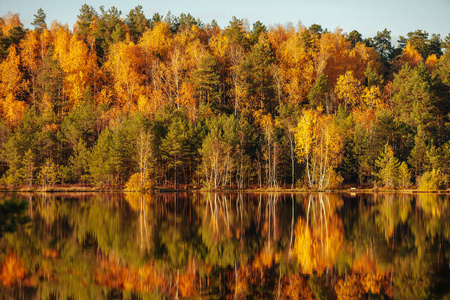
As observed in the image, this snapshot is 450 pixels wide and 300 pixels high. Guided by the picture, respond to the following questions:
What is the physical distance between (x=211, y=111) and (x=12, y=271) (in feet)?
182

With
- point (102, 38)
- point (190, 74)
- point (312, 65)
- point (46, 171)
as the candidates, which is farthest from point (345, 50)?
point (46, 171)

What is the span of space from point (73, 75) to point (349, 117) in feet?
155

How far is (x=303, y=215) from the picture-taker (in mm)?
31703

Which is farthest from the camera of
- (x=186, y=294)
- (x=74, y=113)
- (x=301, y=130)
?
(x=74, y=113)

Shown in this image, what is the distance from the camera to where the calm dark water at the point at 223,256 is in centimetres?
1444

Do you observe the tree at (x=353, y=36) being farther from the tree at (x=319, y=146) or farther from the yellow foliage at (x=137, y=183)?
the yellow foliage at (x=137, y=183)

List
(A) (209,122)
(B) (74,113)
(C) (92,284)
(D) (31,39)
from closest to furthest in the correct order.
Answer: (C) (92,284)
(A) (209,122)
(B) (74,113)
(D) (31,39)

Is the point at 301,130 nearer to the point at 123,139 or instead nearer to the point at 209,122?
the point at 209,122

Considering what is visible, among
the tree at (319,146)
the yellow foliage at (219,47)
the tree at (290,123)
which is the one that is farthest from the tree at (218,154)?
the yellow foliage at (219,47)

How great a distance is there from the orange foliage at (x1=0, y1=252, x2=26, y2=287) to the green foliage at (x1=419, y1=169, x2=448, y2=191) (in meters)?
52.4

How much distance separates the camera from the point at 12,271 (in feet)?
55.2

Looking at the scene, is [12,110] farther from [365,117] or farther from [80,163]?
[365,117]

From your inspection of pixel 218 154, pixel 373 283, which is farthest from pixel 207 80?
pixel 373 283

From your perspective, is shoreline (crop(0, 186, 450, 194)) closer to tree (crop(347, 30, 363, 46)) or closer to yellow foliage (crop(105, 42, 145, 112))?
Result: yellow foliage (crop(105, 42, 145, 112))
